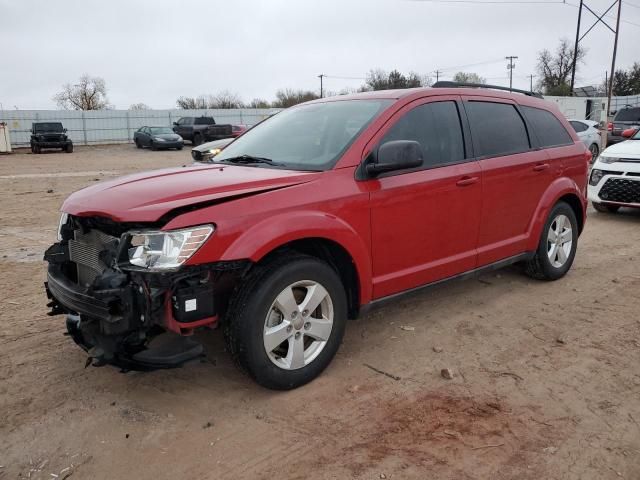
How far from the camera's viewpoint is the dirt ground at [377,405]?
2648mm

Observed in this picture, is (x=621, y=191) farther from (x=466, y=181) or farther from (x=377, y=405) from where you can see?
(x=377, y=405)

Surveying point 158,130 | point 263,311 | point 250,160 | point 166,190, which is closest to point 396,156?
point 250,160

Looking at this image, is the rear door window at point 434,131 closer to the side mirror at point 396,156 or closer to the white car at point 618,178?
the side mirror at point 396,156

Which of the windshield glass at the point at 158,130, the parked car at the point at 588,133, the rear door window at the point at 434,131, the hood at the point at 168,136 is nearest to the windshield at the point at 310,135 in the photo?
the rear door window at the point at 434,131

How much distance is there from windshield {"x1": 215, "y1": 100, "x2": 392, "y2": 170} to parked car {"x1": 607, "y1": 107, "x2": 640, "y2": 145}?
57.0 ft

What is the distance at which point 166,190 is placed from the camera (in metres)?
3.12

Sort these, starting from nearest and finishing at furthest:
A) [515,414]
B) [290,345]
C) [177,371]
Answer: [515,414], [290,345], [177,371]

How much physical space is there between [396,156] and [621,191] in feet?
21.0

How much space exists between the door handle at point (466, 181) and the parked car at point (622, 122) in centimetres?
1686

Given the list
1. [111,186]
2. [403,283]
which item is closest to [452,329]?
[403,283]

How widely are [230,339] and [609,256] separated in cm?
515

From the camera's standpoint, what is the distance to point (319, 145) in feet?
12.6

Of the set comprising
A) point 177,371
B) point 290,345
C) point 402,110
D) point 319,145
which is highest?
point 402,110

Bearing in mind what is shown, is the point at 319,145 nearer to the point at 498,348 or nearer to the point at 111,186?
the point at 111,186
